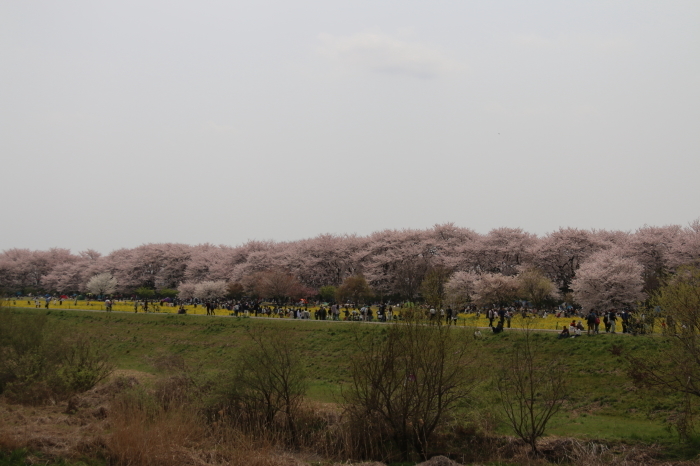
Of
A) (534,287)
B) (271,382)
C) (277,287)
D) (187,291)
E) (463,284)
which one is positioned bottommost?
(271,382)

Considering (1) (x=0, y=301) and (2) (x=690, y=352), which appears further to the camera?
(1) (x=0, y=301)

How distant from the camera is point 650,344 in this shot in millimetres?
30641

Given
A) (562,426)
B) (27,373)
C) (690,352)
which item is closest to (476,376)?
(562,426)

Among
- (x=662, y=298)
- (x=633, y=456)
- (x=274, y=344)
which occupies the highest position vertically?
(x=662, y=298)

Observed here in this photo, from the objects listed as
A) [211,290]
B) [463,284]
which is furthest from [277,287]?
[463,284]

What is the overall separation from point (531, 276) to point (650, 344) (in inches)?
1084

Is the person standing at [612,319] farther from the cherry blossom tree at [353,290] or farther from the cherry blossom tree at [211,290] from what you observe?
the cherry blossom tree at [211,290]

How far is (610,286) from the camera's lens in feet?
187

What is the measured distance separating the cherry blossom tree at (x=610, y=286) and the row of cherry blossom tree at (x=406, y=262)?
0.32ft

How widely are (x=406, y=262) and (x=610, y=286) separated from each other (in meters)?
30.9

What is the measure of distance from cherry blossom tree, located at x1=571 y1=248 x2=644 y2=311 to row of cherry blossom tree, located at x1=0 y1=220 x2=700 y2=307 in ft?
0.32

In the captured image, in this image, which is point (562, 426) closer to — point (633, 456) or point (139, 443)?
point (633, 456)

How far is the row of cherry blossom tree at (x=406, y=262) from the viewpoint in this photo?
2466 inches

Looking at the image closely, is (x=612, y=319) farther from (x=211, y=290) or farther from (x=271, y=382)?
(x=211, y=290)
